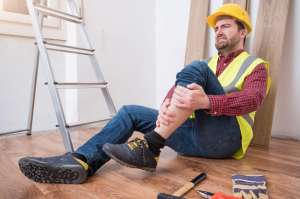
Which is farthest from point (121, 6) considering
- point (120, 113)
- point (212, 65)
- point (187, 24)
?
point (120, 113)

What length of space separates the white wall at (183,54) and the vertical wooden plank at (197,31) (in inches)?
3.4

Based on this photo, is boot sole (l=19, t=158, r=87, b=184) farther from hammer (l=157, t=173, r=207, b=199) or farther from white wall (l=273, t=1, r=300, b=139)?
white wall (l=273, t=1, r=300, b=139)

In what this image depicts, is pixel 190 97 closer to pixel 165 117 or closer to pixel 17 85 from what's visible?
pixel 165 117

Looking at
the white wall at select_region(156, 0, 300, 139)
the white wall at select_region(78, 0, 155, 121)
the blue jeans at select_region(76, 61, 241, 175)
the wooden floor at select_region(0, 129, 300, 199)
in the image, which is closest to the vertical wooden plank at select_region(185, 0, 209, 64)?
the white wall at select_region(156, 0, 300, 139)

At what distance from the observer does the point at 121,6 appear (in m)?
2.49

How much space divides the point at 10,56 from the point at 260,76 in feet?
5.72

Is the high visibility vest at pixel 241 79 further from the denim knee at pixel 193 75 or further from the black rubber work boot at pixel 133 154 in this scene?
the black rubber work boot at pixel 133 154

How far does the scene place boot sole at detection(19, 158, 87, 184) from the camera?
102cm

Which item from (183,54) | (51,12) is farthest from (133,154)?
(183,54)

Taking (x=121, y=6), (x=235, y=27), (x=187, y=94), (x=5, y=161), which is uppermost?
(x=121, y=6)

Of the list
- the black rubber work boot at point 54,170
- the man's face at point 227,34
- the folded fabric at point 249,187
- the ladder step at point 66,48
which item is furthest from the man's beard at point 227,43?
the black rubber work boot at point 54,170

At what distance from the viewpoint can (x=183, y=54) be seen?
2.49 meters

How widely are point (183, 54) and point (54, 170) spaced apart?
5.72 feet

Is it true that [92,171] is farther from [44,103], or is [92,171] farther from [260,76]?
[44,103]
